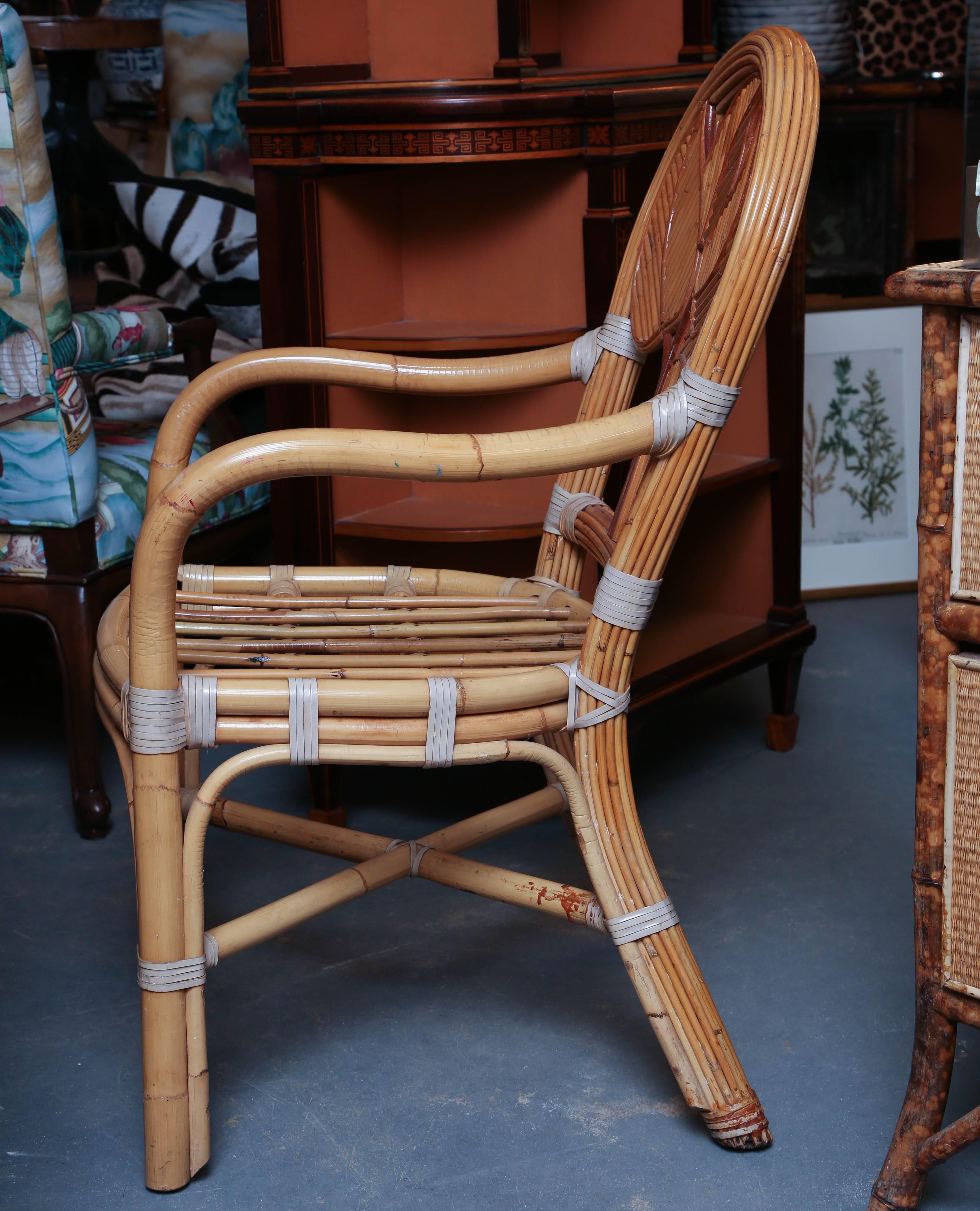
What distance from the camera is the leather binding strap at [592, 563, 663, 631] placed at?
3.91 ft

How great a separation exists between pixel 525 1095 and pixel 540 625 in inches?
18.7

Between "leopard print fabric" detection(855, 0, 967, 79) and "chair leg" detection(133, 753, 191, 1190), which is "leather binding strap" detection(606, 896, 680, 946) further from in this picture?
"leopard print fabric" detection(855, 0, 967, 79)

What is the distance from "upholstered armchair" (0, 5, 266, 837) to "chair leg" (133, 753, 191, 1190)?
2.42 ft

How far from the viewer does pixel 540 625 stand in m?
1.34

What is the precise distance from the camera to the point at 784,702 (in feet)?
7.18

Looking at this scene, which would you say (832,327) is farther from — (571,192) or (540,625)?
(540,625)

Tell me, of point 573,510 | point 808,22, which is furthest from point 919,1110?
point 808,22

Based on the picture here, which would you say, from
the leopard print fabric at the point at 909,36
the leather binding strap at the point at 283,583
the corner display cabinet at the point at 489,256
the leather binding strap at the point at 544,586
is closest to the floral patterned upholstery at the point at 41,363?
the corner display cabinet at the point at 489,256

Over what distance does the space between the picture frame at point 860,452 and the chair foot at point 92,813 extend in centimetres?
161

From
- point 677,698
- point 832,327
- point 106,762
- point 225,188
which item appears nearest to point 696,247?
point 677,698

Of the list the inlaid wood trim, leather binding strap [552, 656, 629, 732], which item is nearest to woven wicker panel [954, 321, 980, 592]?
leather binding strap [552, 656, 629, 732]

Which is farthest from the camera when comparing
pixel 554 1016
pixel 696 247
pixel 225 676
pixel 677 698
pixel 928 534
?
pixel 677 698

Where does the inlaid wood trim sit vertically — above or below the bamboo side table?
above

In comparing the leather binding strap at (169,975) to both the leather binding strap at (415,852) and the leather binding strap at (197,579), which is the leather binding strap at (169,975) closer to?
the leather binding strap at (415,852)
